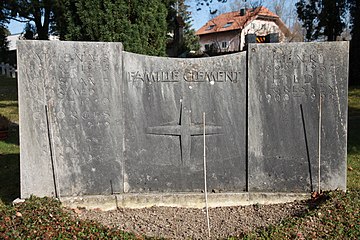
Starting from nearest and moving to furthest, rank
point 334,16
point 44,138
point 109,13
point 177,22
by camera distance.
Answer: point 44,138, point 109,13, point 177,22, point 334,16


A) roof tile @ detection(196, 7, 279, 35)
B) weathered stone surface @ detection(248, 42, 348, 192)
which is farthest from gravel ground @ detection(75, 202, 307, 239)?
roof tile @ detection(196, 7, 279, 35)

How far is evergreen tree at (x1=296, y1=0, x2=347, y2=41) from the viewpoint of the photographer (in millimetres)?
19312

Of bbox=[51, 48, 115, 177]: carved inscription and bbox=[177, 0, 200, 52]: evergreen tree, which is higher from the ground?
bbox=[177, 0, 200, 52]: evergreen tree

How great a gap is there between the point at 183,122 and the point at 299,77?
164 cm

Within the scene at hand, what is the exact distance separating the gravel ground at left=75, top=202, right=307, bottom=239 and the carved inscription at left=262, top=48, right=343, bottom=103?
4.76ft

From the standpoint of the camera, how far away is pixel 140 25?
748 centimetres

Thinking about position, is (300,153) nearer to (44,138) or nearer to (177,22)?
(44,138)

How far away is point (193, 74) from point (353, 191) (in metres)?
2.66

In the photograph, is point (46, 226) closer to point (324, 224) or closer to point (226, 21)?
point (324, 224)

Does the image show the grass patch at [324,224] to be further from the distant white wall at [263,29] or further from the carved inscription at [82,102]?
the distant white wall at [263,29]

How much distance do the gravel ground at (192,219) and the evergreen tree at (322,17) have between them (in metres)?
17.1

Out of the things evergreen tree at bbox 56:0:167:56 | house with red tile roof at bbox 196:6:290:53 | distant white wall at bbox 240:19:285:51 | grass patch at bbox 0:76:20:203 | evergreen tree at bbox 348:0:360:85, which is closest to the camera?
grass patch at bbox 0:76:20:203

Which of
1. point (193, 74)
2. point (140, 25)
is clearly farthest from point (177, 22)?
point (193, 74)

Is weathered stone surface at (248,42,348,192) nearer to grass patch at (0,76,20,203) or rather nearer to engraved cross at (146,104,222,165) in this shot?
engraved cross at (146,104,222,165)
